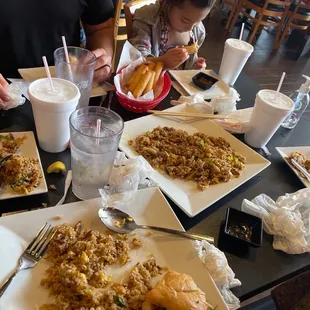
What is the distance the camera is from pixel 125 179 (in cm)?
100

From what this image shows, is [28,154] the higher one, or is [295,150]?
[28,154]

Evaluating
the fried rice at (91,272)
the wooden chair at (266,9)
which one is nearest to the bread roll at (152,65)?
the fried rice at (91,272)

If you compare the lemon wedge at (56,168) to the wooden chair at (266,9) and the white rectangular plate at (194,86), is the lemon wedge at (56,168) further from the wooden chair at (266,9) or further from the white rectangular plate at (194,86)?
the wooden chair at (266,9)

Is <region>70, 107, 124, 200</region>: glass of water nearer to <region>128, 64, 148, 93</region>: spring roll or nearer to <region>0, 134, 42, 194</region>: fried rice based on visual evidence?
<region>0, 134, 42, 194</region>: fried rice

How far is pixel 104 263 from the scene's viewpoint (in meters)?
0.83

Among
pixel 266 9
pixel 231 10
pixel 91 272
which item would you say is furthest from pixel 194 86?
pixel 231 10

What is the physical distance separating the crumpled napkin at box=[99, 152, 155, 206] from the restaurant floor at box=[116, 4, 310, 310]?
281 centimetres

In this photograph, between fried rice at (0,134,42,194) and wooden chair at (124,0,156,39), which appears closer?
fried rice at (0,134,42,194)

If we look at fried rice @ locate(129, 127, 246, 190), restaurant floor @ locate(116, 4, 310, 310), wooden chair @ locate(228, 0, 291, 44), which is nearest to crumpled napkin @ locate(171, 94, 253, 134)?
fried rice @ locate(129, 127, 246, 190)

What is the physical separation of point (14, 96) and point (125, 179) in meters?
0.57

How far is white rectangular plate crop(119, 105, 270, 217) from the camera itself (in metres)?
1.06

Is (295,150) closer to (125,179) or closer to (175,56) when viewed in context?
(175,56)

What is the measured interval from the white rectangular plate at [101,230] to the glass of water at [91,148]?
7cm

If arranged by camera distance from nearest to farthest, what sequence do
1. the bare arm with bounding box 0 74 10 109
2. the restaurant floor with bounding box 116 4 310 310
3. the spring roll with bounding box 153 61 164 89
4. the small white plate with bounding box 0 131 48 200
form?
the small white plate with bounding box 0 131 48 200, the bare arm with bounding box 0 74 10 109, the spring roll with bounding box 153 61 164 89, the restaurant floor with bounding box 116 4 310 310
